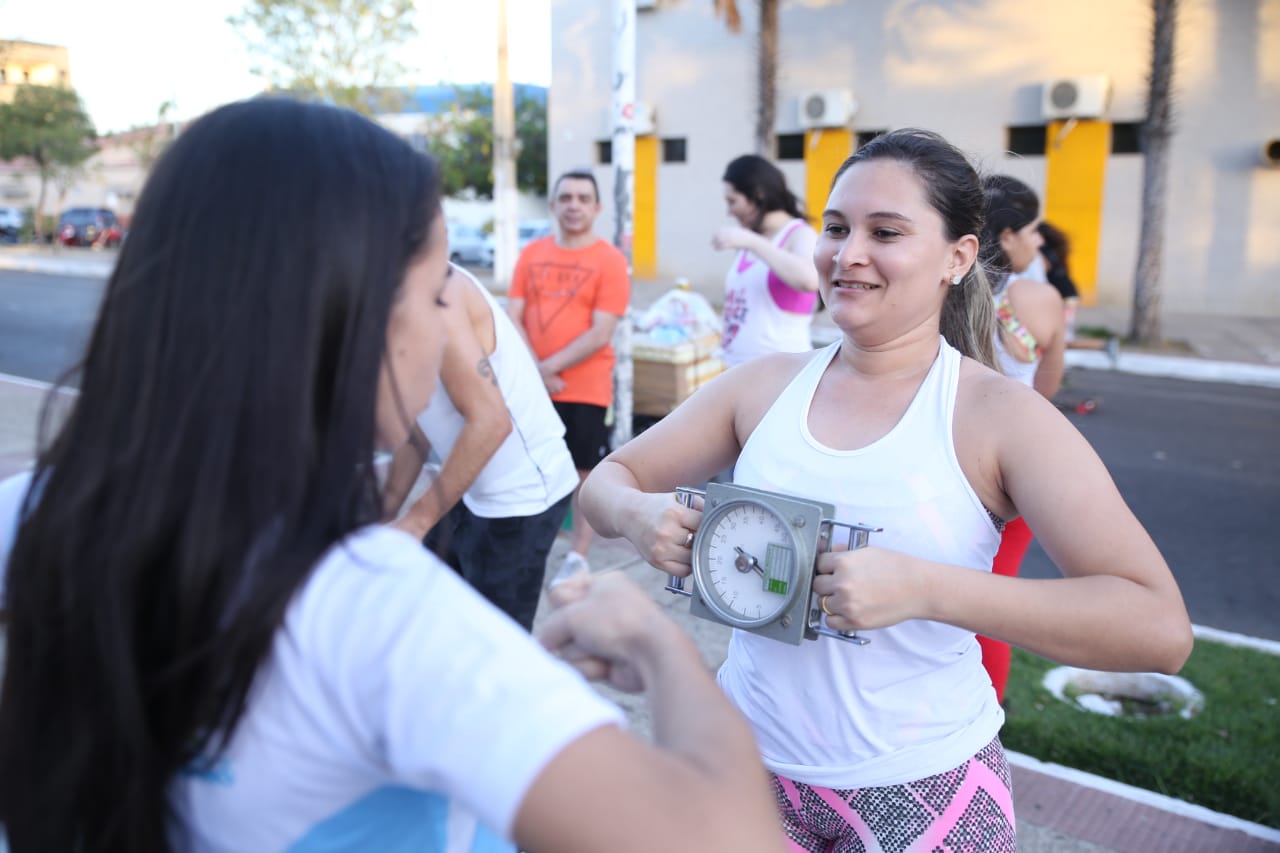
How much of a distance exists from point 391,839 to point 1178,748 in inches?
135

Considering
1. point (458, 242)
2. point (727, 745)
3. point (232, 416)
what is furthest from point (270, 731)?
point (458, 242)

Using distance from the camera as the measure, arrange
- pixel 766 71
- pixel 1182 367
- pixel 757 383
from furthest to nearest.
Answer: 1. pixel 766 71
2. pixel 1182 367
3. pixel 757 383

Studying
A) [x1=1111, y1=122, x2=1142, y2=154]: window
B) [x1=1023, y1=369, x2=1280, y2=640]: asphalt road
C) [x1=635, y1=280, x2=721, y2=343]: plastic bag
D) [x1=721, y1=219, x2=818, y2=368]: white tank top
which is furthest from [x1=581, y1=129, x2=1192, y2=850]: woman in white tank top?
[x1=1111, y1=122, x2=1142, y2=154]: window

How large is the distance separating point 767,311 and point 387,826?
4330mm

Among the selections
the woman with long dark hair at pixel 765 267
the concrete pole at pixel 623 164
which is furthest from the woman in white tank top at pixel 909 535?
the concrete pole at pixel 623 164

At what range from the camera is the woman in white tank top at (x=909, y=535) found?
1.58m

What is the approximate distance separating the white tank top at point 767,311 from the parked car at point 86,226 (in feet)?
120

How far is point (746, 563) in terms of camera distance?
1650 mm

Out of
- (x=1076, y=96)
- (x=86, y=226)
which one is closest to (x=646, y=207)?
(x=1076, y=96)

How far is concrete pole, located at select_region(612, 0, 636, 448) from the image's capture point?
6414 millimetres

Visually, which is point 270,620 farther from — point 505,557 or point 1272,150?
point 1272,150

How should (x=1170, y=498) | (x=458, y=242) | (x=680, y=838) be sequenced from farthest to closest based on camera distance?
(x=458, y=242) < (x=1170, y=498) < (x=680, y=838)

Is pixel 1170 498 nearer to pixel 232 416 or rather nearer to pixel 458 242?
pixel 232 416

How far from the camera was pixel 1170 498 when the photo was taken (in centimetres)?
695
